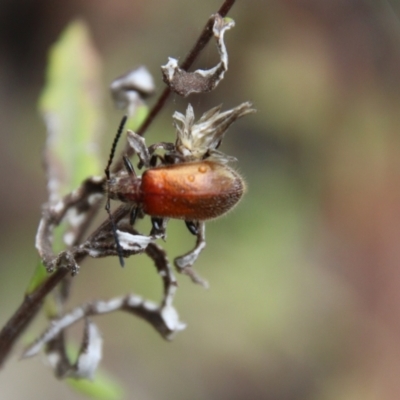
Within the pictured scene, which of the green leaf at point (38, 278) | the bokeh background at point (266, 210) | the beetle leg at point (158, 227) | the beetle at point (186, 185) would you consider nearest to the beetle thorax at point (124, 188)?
the beetle at point (186, 185)

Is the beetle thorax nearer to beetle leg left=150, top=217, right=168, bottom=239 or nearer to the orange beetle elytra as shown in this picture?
the orange beetle elytra

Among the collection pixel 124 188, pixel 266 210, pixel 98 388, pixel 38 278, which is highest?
pixel 266 210

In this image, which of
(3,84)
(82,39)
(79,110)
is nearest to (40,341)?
(79,110)

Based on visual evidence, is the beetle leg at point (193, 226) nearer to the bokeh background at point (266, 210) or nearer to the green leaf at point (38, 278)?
the green leaf at point (38, 278)

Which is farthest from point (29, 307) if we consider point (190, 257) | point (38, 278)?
point (190, 257)

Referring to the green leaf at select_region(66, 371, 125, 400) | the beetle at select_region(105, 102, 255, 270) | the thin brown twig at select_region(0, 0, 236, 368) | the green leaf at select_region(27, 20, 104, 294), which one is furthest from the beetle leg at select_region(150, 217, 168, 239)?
the green leaf at select_region(66, 371, 125, 400)

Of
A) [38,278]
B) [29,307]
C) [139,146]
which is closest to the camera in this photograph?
[139,146]

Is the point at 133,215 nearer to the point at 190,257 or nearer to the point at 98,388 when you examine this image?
the point at 190,257
